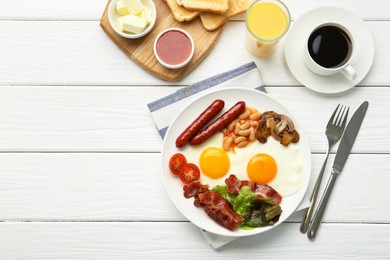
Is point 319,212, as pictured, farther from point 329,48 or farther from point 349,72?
point 329,48

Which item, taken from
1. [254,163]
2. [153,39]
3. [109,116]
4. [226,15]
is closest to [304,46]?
[226,15]

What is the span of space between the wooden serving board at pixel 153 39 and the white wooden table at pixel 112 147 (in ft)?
0.19

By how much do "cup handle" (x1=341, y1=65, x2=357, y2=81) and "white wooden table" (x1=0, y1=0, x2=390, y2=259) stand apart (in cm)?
15

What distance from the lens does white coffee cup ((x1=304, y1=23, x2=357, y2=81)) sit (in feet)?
7.61

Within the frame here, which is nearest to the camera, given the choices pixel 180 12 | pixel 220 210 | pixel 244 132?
pixel 220 210

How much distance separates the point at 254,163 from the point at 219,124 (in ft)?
0.83

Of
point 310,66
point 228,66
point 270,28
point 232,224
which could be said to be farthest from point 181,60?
point 232,224

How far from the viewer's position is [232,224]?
2215mm

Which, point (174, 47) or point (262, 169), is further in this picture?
point (174, 47)

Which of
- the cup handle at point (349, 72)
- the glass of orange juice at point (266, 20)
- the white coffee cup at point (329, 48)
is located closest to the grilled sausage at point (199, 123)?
the glass of orange juice at point (266, 20)

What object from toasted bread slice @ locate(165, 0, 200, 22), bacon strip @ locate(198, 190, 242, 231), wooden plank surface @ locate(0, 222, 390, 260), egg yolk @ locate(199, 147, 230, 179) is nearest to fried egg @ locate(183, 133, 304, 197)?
egg yolk @ locate(199, 147, 230, 179)

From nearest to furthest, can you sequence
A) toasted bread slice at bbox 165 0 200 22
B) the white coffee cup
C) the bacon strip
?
1. the bacon strip
2. the white coffee cup
3. toasted bread slice at bbox 165 0 200 22

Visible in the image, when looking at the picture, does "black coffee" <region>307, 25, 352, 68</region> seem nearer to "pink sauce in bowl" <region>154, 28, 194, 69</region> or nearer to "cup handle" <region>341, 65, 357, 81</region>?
"cup handle" <region>341, 65, 357, 81</region>

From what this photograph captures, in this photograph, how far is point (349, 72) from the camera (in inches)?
90.0
